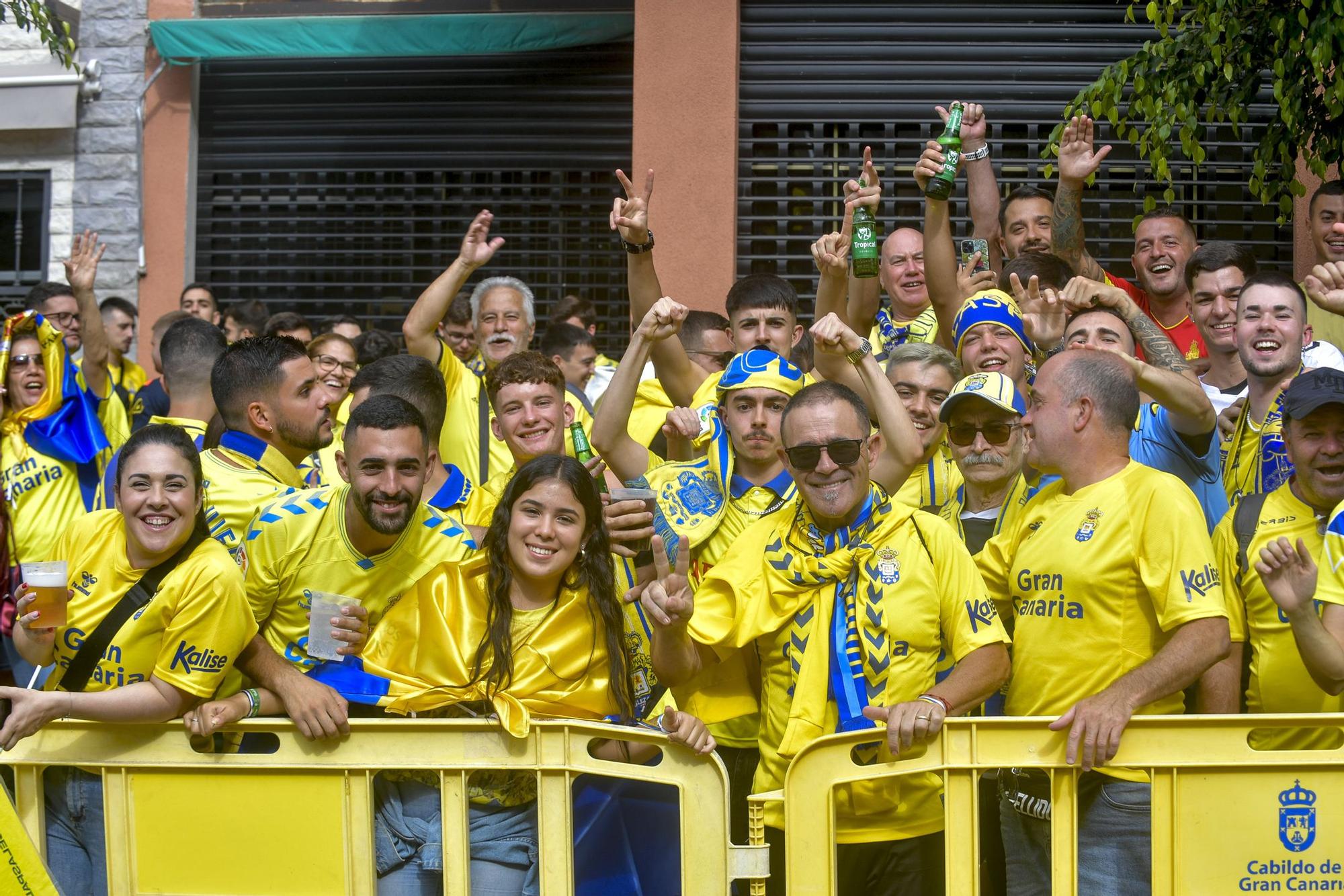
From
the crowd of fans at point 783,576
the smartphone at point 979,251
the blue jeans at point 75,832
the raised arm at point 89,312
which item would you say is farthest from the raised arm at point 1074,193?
the raised arm at point 89,312

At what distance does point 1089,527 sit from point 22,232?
9.97 m

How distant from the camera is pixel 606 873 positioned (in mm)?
4082

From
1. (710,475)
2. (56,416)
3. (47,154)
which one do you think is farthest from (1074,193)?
(47,154)

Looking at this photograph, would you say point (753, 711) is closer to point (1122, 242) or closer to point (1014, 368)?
point (1014, 368)

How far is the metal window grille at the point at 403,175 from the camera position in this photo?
1091 centimetres

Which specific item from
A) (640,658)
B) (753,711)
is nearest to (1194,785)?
(753,711)

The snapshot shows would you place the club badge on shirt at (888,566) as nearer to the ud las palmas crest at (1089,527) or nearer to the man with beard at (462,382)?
the ud las palmas crest at (1089,527)

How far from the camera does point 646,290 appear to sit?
617 cm

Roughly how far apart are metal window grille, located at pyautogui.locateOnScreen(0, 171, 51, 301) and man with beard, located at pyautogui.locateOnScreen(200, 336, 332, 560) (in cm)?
678

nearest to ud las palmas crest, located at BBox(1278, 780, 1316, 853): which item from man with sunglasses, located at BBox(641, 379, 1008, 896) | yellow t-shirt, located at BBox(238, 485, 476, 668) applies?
man with sunglasses, located at BBox(641, 379, 1008, 896)

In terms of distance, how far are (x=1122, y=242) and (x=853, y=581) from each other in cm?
677

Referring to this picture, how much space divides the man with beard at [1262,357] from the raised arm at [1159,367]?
141mm

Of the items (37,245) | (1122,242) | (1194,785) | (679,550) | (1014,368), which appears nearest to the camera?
(1194,785)

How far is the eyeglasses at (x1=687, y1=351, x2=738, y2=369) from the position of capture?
6926 mm
